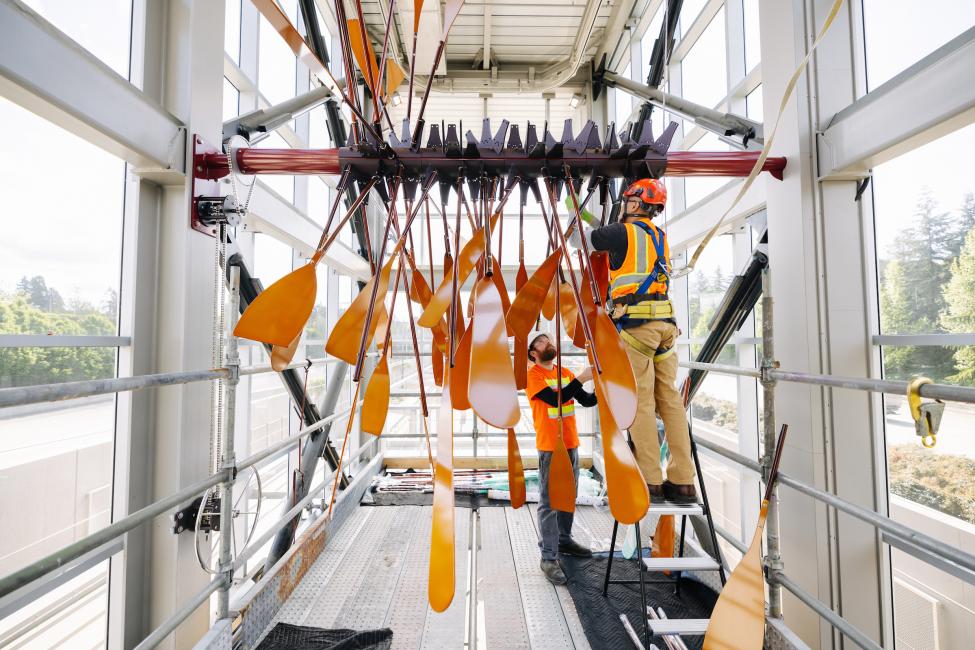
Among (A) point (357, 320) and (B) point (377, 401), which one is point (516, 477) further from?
(A) point (357, 320)

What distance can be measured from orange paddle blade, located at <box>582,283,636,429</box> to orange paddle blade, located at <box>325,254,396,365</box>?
469 millimetres

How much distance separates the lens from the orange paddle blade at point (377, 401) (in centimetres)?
91

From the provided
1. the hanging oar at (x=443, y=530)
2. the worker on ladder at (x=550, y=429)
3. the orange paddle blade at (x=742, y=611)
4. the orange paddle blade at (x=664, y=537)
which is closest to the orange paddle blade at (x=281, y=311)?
the hanging oar at (x=443, y=530)

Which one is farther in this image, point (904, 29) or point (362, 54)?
point (904, 29)

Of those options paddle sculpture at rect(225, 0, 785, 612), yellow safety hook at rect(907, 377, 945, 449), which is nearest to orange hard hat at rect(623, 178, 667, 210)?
paddle sculpture at rect(225, 0, 785, 612)

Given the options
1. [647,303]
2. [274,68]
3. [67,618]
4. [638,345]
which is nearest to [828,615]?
[638,345]

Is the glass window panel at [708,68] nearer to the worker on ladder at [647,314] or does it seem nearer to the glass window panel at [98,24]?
the worker on ladder at [647,314]

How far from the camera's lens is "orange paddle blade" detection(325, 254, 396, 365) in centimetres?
92

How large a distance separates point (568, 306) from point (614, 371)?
384mm

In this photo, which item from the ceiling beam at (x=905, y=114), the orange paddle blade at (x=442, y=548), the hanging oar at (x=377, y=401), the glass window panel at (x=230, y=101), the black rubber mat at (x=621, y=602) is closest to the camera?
the orange paddle blade at (x=442, y=548)

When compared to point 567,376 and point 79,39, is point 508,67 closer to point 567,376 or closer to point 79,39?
point 567,376

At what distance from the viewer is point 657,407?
184 cm

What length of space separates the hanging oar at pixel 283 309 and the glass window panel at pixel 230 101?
2375 mm

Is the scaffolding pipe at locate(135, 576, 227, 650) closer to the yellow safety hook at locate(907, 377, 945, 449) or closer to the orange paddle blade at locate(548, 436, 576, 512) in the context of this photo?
the orange paddle blade at locate(548, 436, 576, 512)
